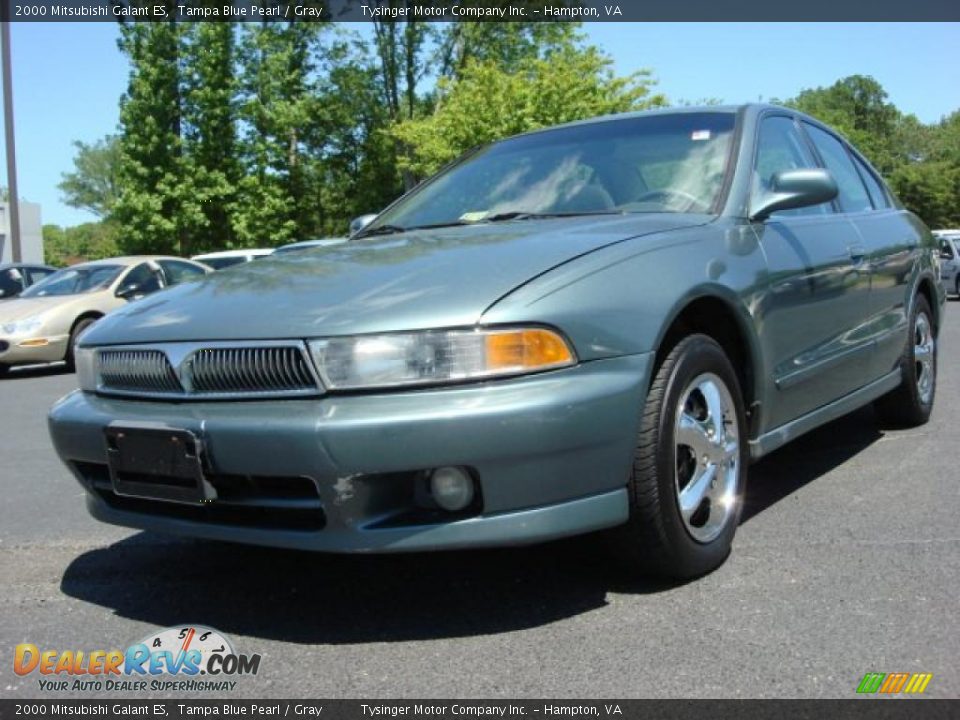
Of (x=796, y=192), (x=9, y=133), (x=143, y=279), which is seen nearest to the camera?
(x=796, y=192)

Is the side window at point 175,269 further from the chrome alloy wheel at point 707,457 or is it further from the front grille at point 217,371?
the chrome alloy wheel at point 707,457

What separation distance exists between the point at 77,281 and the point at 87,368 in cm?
990

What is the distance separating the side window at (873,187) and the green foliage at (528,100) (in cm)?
1945

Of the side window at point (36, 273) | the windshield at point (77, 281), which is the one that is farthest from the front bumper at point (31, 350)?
the side window at point (36, 273)

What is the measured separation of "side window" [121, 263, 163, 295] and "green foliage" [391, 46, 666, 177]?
1270 cm

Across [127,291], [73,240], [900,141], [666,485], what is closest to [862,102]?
[900,141]

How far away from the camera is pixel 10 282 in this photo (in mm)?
14828

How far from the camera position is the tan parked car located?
36.3ft

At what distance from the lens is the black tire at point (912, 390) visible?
16.3 feet

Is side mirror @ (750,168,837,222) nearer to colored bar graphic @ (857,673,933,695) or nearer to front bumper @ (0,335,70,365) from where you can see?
colored bar graphic @ (857,673,933,695)

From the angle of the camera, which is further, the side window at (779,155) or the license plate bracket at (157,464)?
the side window at (779,155)

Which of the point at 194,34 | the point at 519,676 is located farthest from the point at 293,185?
the point at 519,676

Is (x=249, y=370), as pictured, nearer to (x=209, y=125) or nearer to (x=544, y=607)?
(x=544, y=607)

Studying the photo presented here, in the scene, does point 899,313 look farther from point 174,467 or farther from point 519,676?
point 174,467
